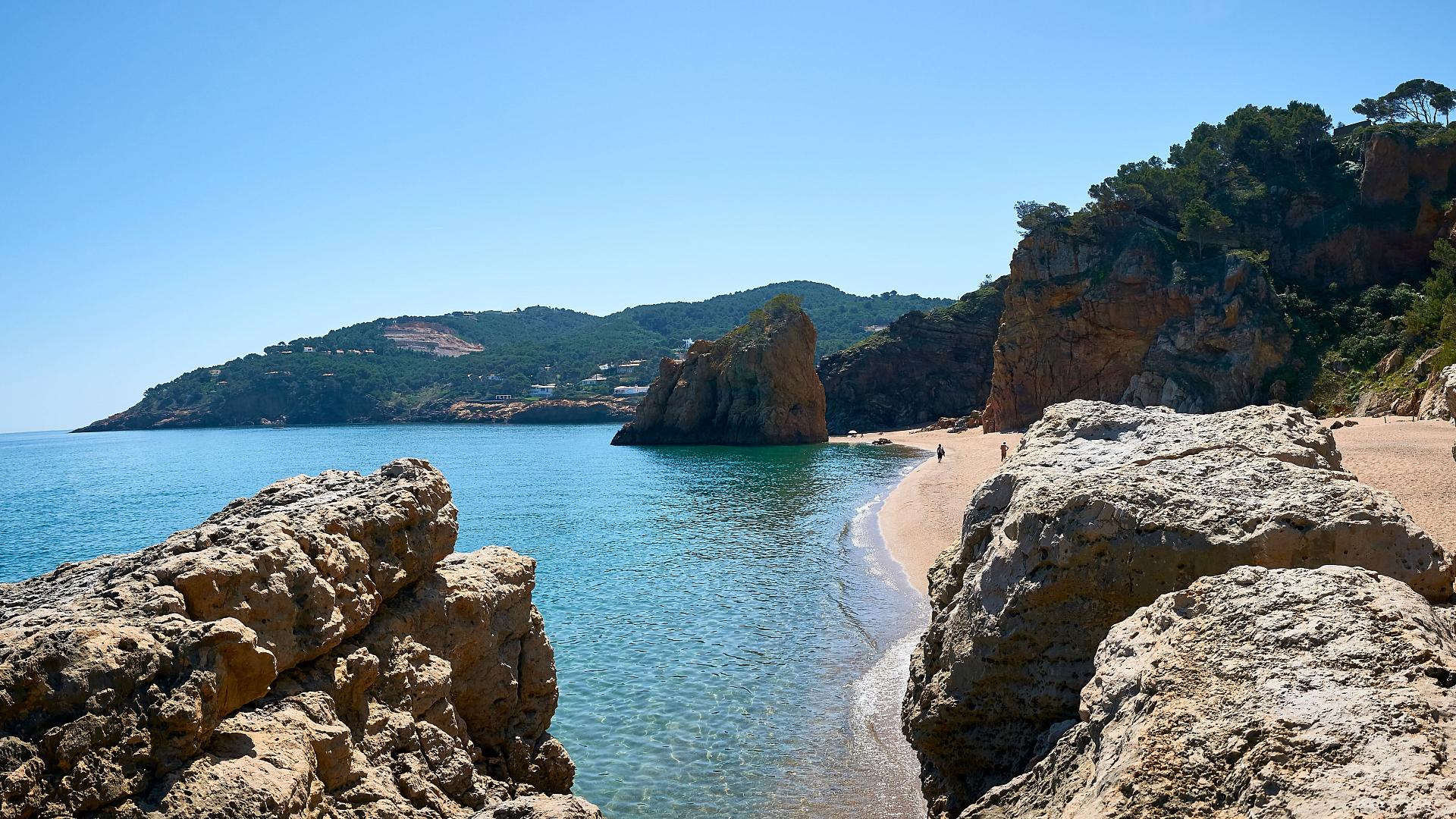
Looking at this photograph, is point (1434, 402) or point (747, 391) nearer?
point (1434, 402)

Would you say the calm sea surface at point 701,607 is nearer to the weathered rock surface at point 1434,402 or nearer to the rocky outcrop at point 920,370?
the weathered rock surface at point 1434,402

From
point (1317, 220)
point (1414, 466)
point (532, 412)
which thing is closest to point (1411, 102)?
point (1317, 220)

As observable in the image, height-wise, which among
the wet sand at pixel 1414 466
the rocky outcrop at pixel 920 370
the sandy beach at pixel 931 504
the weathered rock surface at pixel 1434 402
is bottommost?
the sandy beach at pixel 931 504

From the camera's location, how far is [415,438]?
370 feet

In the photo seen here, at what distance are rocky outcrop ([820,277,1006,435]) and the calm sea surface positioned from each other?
34.6 m

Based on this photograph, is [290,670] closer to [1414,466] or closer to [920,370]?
[1414,466]

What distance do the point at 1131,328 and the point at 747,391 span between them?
1232 inches

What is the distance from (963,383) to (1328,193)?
38.1 m

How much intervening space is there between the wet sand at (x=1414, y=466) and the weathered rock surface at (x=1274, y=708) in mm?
9955

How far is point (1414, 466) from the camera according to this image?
20.4m

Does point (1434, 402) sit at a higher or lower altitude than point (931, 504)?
higher

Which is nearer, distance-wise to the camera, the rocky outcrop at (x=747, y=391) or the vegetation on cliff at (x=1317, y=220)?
the vegetation on cliff at (x=1317, y=220)

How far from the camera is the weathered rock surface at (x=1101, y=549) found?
6.17 m

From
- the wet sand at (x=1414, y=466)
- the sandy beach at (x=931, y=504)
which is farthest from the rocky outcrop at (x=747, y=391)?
the wet sand at (x=1414, y=466)
